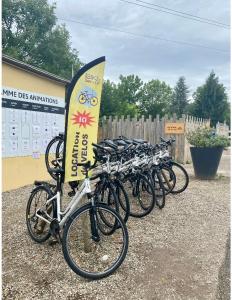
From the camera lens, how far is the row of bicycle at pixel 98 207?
2939mm

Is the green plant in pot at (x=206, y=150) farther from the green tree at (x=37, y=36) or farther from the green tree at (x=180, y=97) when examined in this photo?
the green tree at (x=180, y=97)

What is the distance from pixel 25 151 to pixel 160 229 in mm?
3531

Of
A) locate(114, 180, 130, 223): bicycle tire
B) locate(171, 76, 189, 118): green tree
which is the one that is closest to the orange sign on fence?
locate(114, 180, 130, 223): bicycle tire

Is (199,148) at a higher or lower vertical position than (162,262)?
higher

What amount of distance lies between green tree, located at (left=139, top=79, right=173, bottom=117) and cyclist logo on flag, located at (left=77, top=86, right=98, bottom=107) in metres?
35.5

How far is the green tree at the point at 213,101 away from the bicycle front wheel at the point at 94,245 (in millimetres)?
36324

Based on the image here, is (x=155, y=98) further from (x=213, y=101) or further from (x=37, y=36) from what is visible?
(x=37, y=36)

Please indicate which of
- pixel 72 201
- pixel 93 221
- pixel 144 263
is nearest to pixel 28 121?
pixel 72 201

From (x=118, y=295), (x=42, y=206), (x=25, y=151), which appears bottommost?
(x=118, y=295)

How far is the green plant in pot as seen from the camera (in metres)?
7.49

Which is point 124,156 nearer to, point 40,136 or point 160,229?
point 160,229

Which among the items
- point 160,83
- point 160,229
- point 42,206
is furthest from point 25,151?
point 160,83

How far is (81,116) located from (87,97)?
8.3 inches

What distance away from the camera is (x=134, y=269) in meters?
2.97
